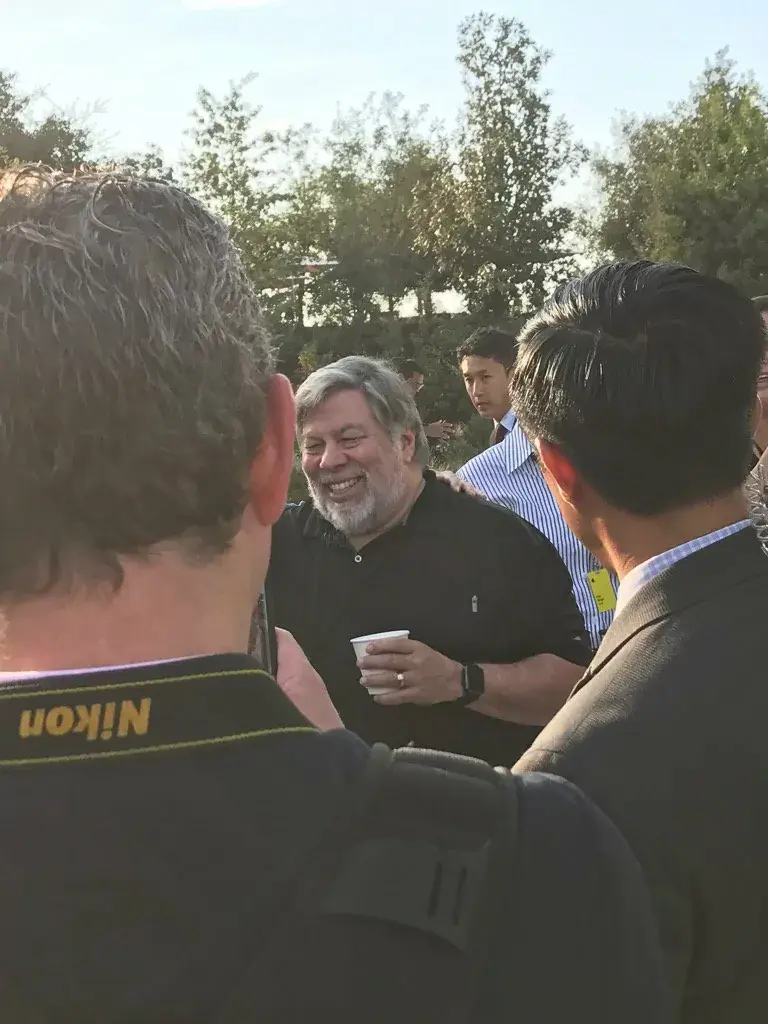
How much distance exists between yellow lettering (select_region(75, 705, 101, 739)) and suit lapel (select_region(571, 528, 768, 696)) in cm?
92

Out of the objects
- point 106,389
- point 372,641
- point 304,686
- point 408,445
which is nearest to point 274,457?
point 106,389

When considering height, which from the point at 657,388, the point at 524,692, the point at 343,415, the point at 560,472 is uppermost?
the point at 343,415

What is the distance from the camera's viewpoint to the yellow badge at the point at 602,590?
13.0 ft

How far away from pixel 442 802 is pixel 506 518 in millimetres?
2427

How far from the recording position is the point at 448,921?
2.57 ft

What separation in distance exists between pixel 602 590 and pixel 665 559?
252 centimetres

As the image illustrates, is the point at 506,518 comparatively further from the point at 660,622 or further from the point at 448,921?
the point at 448,921

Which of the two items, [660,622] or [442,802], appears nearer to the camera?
[442,802]

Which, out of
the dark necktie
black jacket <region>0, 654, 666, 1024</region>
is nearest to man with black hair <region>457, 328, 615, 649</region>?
the dark necktie

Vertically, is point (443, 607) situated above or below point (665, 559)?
below

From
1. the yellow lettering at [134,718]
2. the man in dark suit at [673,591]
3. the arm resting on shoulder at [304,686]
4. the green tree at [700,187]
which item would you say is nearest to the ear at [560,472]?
the man in dark suit at [673,591]

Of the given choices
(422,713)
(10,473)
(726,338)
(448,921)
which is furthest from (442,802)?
(422,713)

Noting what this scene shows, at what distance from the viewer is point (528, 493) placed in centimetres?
493

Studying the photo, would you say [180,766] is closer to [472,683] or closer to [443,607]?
[472,683]
